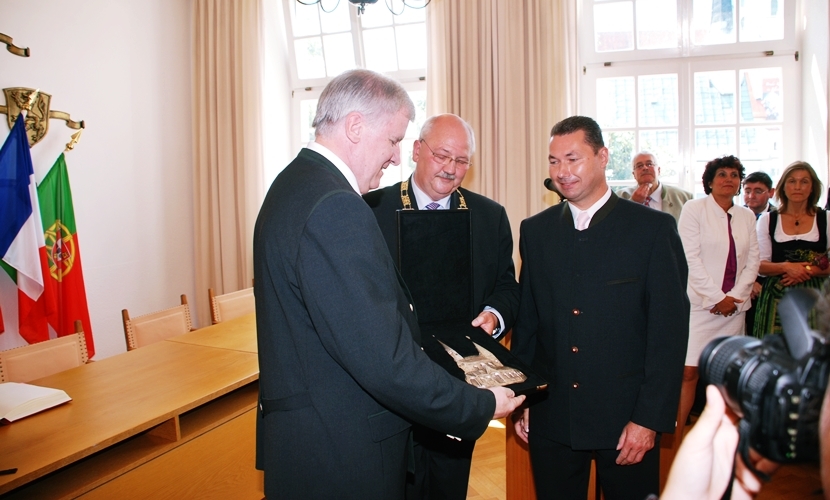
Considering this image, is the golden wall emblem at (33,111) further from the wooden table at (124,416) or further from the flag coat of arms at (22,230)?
the wooden table at (124,416)

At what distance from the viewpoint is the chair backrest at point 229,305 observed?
142 inches

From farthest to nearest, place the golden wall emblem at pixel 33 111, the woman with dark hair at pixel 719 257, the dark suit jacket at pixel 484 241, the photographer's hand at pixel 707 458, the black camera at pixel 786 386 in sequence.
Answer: the golden wall emblem at pixel 33 111
the woman with dark hair at pixel 719 257
the dark suit jacket at pixel 484 241
the photographer's hand at pixel 707 458
the black camera at pixel 786 386

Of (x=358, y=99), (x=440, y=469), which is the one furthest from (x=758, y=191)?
(x=358, y=99)

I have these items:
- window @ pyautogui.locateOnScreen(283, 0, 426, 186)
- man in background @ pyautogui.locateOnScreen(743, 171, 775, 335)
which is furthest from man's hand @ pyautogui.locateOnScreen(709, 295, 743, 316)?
window @ pyautogui.locateOnScreen(283, 0, 426, 186)

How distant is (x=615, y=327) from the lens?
1.60 metres

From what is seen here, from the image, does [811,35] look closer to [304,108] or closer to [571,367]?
[571,367]

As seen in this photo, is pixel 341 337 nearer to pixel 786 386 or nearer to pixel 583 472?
pixel 786 386

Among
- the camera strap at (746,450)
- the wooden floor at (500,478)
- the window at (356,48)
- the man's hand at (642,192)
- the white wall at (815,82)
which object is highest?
the window at (356,48)

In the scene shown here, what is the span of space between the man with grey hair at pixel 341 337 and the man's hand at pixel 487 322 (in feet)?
1.71

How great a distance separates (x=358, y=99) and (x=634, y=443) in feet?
4.08

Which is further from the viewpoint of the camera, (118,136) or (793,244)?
(118,136)

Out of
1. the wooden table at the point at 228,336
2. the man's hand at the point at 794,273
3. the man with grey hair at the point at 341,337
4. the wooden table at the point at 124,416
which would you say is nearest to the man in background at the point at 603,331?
the man with grey hair at the point at 341,337

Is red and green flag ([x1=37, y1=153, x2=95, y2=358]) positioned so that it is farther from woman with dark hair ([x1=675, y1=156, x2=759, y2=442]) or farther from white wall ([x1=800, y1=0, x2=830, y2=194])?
white wall ([x1=800, y1=0, x2=830, y2=194])

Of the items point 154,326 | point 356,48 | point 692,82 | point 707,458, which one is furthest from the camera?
point 356,48
